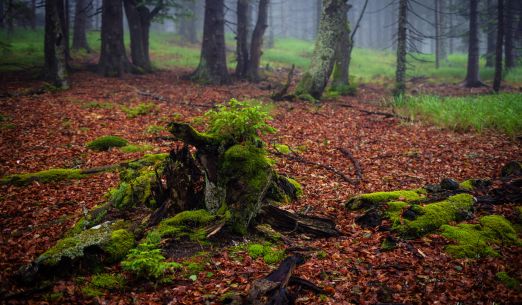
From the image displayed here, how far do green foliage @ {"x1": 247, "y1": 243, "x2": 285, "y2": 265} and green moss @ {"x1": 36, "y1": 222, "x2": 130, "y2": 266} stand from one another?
1705 millimetres

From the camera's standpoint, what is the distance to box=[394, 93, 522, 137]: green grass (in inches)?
419

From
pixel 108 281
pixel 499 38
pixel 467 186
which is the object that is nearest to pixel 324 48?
pixel 499 38

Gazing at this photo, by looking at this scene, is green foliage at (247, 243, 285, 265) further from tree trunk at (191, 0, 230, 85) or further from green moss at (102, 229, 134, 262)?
tree trunk at (191, 0, 230, 85)

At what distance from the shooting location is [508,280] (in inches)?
155

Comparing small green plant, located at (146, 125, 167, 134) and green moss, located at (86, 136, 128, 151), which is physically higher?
small green plant, located at (146, 125, 167, 134)

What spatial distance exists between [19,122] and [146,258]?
839 centimetres

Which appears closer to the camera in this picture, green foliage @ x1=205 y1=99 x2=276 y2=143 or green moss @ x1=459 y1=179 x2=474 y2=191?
green foliage @ x1=205 y1=99 x2=276 y2=143

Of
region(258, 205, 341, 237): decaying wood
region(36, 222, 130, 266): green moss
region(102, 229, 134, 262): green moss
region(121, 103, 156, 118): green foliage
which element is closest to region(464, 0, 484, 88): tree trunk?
region(121, 103, 156, 118): green foliage

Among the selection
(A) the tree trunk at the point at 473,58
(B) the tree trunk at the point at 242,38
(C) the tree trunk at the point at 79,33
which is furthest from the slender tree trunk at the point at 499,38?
(C) the tree trunk at the point at 79,33

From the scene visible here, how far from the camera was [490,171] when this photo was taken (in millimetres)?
7660

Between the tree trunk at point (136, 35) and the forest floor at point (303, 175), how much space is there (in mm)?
3876

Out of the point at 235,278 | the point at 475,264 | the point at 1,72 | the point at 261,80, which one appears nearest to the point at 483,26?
the point at 261,80

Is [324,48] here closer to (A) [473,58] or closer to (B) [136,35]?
(B) [136,35]

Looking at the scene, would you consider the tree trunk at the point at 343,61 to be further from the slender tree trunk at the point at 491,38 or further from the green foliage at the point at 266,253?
the green foliage at the point at 266,253
